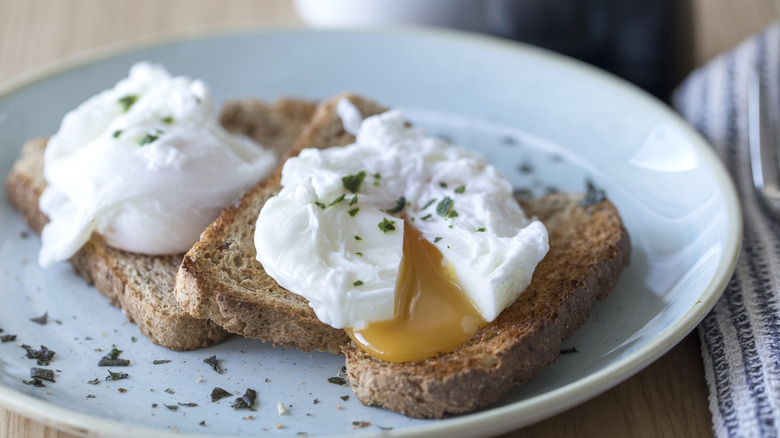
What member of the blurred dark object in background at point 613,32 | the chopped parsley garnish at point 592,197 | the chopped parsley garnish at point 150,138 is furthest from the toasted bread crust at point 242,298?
the blurred dark object in background at point 613,32

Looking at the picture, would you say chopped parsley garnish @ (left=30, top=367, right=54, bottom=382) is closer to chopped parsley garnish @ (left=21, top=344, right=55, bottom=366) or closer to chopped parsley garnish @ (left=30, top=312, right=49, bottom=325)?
chopped parsley garnish @ (left=21, top=344, right=55, bottom=366)

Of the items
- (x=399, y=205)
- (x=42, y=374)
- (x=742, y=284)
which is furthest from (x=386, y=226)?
(x=742, y=284)

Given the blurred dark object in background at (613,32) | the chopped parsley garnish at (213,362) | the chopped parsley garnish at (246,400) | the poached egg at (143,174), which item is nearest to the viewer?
the chopped parsley garnish at (246,400)

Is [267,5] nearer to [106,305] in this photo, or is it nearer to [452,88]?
[452,88]

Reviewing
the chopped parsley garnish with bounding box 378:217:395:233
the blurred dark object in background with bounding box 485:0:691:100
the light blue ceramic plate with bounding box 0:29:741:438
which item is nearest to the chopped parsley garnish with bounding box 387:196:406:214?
the chopped parsley garnish with bounding box 378:217:395:233

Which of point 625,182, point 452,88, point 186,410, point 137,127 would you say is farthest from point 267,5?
point 186,410

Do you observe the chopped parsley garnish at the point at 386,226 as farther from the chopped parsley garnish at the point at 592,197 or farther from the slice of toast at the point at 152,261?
the chopped parsley garnish at the point at 592,197
